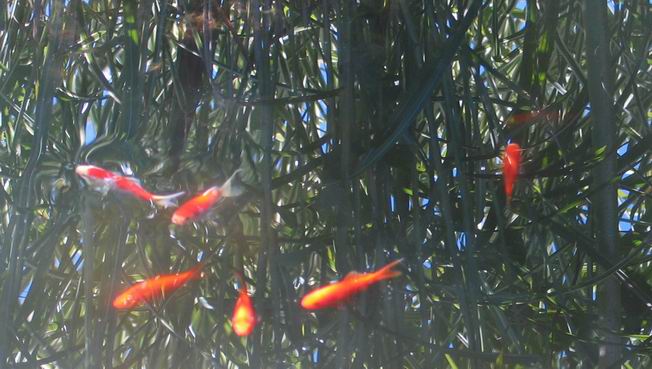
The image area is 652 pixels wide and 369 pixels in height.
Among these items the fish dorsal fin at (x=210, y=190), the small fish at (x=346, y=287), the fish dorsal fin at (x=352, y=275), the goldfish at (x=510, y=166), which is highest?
the goldfish at (x=510, y=166)

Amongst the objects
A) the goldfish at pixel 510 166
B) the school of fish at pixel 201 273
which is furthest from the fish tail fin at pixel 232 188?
the goldfish at pixel 510 166

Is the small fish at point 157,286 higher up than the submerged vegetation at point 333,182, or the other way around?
the submerged vegetation at point 333,182

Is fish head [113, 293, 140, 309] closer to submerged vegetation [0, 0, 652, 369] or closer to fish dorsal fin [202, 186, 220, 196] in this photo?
submerged vegetation [0, 0, 652, 369]

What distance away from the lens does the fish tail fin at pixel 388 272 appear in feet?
3.17

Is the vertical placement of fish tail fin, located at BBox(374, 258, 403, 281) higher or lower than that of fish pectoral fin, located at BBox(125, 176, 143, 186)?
lower

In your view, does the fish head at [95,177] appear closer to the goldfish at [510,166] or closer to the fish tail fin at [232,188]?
the fish tail fin at [232,188]

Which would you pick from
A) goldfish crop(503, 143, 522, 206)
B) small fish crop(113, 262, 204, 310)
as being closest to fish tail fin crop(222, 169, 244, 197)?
small fish crop(113, 262, 204, 310)

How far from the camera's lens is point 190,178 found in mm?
1019

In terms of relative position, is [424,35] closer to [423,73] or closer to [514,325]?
[423,73]

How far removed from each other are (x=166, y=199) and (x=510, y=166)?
15.5 inches

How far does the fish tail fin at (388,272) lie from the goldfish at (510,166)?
0.16 meters

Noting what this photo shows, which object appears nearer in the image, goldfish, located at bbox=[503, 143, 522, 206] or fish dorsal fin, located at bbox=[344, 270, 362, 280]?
fish dorsal fin, located at bbox=[344, 270, 362, 280]

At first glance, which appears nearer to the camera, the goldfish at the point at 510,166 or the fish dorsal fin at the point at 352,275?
the fish dorsal fin at the point at 352,275

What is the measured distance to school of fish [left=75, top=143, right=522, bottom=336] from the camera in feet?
3.13
